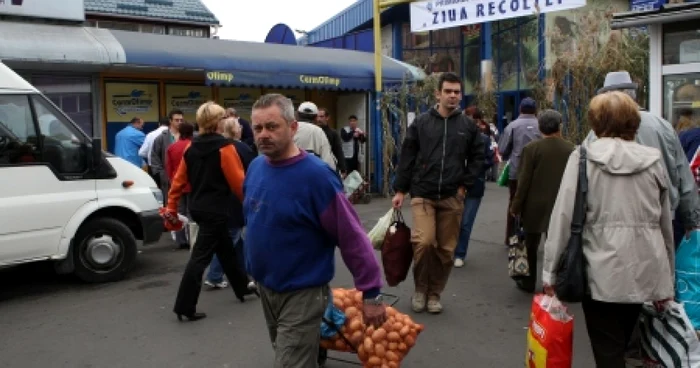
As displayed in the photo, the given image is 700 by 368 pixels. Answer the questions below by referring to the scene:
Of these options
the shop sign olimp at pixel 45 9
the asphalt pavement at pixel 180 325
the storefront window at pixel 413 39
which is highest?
the storefront window at pixel 413 39

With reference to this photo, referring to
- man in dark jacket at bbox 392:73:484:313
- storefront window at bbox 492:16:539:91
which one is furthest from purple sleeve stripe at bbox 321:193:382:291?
storefront window at bbox 492:16:539:91

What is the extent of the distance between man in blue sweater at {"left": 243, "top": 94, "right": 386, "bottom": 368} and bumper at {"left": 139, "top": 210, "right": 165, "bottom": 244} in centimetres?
454

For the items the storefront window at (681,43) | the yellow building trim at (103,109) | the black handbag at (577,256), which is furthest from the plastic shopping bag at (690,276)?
the yellow building trim at (103,109)

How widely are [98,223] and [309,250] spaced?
4.56m

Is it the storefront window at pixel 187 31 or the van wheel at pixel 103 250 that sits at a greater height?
the storefront window at pixel 187 31

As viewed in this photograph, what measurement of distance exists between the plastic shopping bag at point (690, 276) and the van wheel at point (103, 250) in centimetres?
526

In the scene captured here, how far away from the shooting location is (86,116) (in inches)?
437

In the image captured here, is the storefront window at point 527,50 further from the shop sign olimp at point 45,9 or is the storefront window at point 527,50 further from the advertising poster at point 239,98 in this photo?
the shop sign olimp at point 45,9

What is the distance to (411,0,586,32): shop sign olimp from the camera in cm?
1104

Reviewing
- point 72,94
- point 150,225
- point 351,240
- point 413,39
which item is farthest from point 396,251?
point 413,39

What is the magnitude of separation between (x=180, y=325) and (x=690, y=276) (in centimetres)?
381

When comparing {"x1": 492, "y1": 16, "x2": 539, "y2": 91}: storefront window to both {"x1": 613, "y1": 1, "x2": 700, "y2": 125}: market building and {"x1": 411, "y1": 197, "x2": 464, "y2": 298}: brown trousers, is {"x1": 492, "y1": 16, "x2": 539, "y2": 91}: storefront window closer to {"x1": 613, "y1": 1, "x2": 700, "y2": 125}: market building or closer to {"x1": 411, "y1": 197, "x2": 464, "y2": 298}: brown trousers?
{"x1": 613, "y1": 1, "x2": 700, "y2": 125}: market building

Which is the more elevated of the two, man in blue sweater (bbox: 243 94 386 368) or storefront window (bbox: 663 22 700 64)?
storefront window (bbox: 663 22 700 64)

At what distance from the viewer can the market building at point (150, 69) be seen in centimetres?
975
